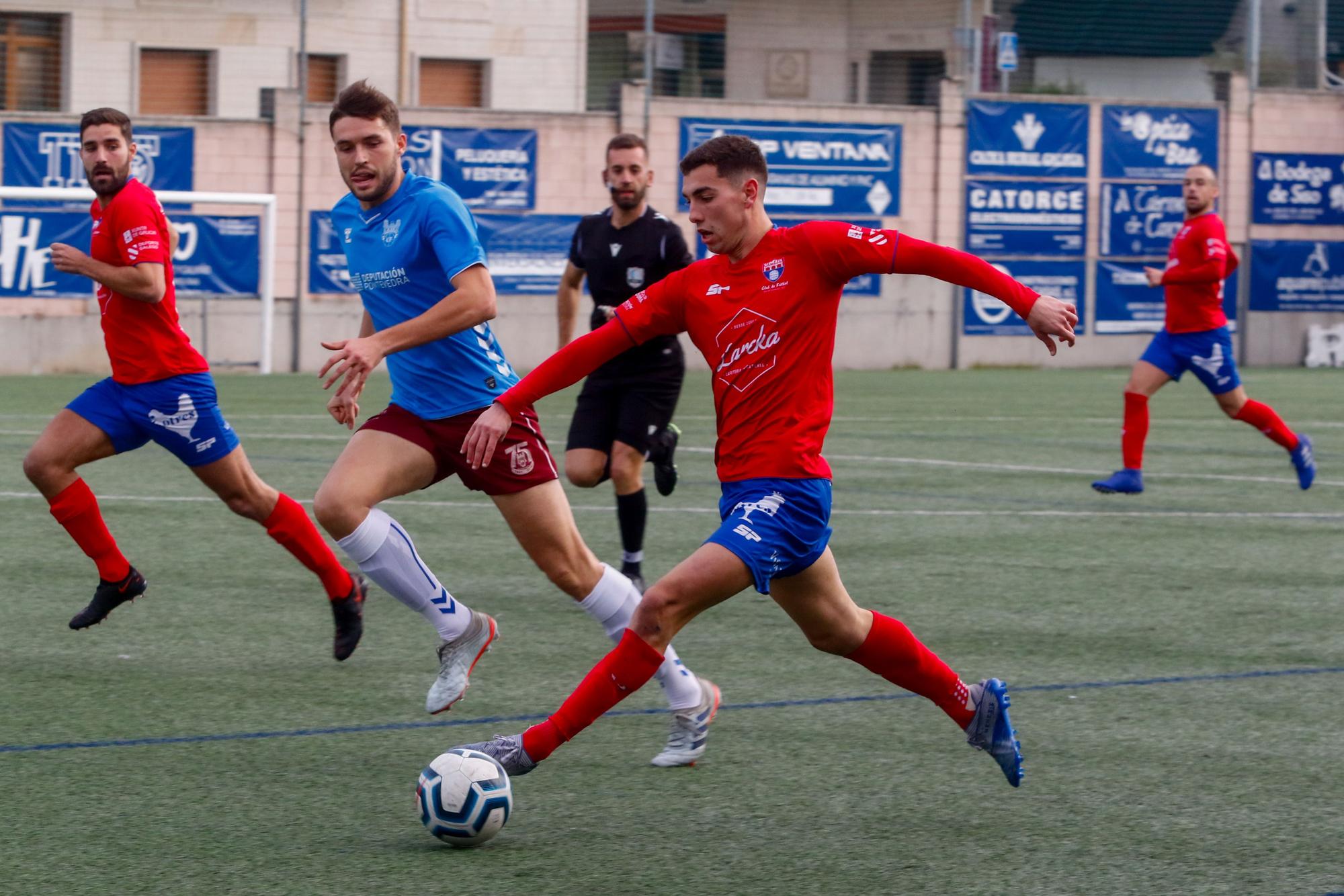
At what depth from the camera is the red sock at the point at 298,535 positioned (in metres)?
7.03

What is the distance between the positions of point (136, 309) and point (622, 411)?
2405 mm

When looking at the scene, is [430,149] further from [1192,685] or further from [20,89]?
[1192,685]

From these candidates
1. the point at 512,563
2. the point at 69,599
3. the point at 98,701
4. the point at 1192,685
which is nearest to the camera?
the point at 98,701

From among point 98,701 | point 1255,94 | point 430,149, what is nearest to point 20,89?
point 430,149

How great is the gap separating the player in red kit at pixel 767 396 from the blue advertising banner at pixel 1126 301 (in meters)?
24.4

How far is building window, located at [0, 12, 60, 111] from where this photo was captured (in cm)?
2564

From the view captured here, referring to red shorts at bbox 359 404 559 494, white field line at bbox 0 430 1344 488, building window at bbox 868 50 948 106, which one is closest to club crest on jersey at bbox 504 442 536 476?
red shorts at bbox 359 404 559 494

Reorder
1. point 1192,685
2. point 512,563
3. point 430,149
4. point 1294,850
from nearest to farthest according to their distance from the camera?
1. point 1294,850
2. point 1192,685
3. point 512,563
4. point 430,149

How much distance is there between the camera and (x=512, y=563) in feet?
30.8

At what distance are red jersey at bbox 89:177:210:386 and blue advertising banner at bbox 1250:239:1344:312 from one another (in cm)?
2517

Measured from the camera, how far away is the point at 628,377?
28.8ft

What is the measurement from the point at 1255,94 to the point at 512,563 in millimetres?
23922

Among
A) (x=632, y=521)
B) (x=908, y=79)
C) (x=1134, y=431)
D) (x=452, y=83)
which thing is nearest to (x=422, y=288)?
(x=632, y=521)

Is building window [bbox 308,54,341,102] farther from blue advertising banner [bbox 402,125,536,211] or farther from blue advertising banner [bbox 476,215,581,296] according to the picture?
blue advertising banner [bbox 476,215,581,296]
